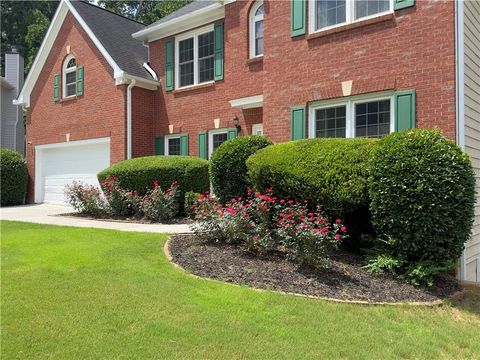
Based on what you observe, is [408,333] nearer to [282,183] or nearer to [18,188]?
[282,183]

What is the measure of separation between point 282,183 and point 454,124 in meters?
3.33

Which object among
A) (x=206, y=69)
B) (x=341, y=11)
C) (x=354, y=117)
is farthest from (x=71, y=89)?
(x=354, y=117)

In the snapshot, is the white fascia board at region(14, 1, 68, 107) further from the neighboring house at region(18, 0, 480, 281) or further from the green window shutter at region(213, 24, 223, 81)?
the green window shutter at region(213, 24, 223, 81)

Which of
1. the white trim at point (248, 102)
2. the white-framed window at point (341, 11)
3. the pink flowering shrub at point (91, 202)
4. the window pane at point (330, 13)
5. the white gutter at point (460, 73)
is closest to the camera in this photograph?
the white gutter at point (460, 73)

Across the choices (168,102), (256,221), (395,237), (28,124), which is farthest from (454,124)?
(28,124)

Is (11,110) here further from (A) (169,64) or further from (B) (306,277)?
(B) (306,277)

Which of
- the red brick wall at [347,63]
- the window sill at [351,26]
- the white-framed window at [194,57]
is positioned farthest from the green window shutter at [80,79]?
the window sill at [351,26]

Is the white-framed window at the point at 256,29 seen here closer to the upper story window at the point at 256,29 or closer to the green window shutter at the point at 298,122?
the upper story window at the point at 256,29

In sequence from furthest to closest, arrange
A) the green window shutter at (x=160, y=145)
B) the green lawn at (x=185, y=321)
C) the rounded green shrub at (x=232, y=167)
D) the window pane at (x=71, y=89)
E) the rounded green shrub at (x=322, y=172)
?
1. the window pane at (x=71, y=89)
2. the green window shutter at (x=160, y=145)
3. the rounded green shrub at (x=232, y=167)
4. the rounded green shrub at (x=322, y=172)
5. the green lawn at (x=185, y=321)

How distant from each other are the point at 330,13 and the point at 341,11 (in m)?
0.28

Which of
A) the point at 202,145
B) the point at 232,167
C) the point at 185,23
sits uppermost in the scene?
the point at 185,23

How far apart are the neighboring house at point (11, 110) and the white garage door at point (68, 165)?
10040mm

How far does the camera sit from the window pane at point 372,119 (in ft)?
28.2

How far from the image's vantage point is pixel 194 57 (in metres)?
14.4
